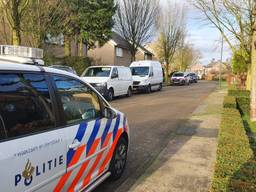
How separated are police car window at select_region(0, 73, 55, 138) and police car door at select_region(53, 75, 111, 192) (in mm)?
288

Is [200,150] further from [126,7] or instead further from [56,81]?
[126,7]

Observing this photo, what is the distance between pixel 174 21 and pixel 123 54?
842 cm

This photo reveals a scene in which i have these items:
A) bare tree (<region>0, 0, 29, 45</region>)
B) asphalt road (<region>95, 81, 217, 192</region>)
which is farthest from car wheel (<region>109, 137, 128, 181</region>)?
bare tree (<region>0, 0, 29, 45</region>)

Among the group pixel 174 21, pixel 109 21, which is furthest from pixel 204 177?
pixel 174 21

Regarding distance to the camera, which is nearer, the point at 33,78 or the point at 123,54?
the point at 33,78

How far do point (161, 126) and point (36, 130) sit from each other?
7.30 meters

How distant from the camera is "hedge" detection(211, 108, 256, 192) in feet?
12.5

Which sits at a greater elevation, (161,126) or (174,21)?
(174,21)

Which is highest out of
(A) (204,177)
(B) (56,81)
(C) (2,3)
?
(C) (2,3)

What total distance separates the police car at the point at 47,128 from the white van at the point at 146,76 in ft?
66.1

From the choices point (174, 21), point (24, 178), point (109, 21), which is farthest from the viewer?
point (174, 21)

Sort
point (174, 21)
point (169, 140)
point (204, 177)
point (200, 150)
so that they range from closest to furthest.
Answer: point (204, 177) → point (200, 150) → point (169, 140) → point (174, 21)

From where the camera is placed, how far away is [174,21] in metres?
43.9

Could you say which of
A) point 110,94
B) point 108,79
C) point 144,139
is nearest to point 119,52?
point 110,94
